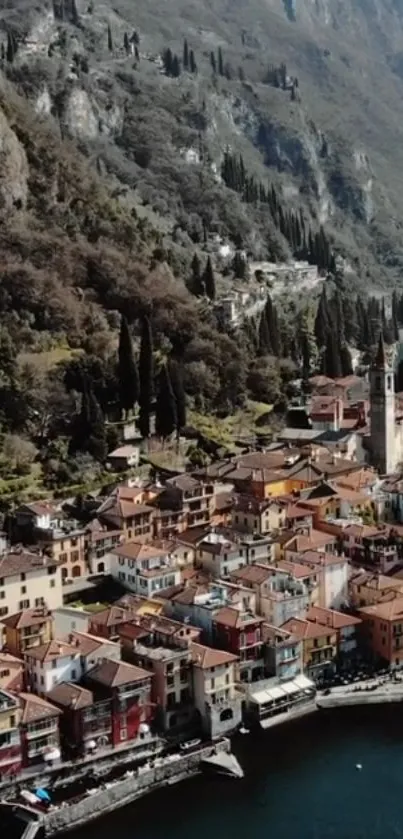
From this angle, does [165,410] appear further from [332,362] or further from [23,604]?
[332,362]

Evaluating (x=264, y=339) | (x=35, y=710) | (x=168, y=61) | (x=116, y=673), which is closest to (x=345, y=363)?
(x=264, y=339)

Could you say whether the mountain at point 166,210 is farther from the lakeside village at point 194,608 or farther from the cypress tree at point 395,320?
the lakeside village at point 194,608

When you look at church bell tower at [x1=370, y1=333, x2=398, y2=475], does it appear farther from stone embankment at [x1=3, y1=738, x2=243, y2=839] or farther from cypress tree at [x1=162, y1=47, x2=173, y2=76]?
cypress tree at [x1=162, y1=47, x2=173, y2=76]

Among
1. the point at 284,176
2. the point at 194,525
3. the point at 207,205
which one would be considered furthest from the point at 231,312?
the point at 284,176

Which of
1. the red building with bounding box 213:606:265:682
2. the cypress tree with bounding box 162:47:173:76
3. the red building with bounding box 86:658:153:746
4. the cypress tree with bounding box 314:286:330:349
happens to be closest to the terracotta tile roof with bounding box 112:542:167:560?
the red building with bounding box 213:606:265:682

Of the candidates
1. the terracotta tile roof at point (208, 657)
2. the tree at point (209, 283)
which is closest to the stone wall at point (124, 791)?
the terracotta tile roof at point (208, 657)
